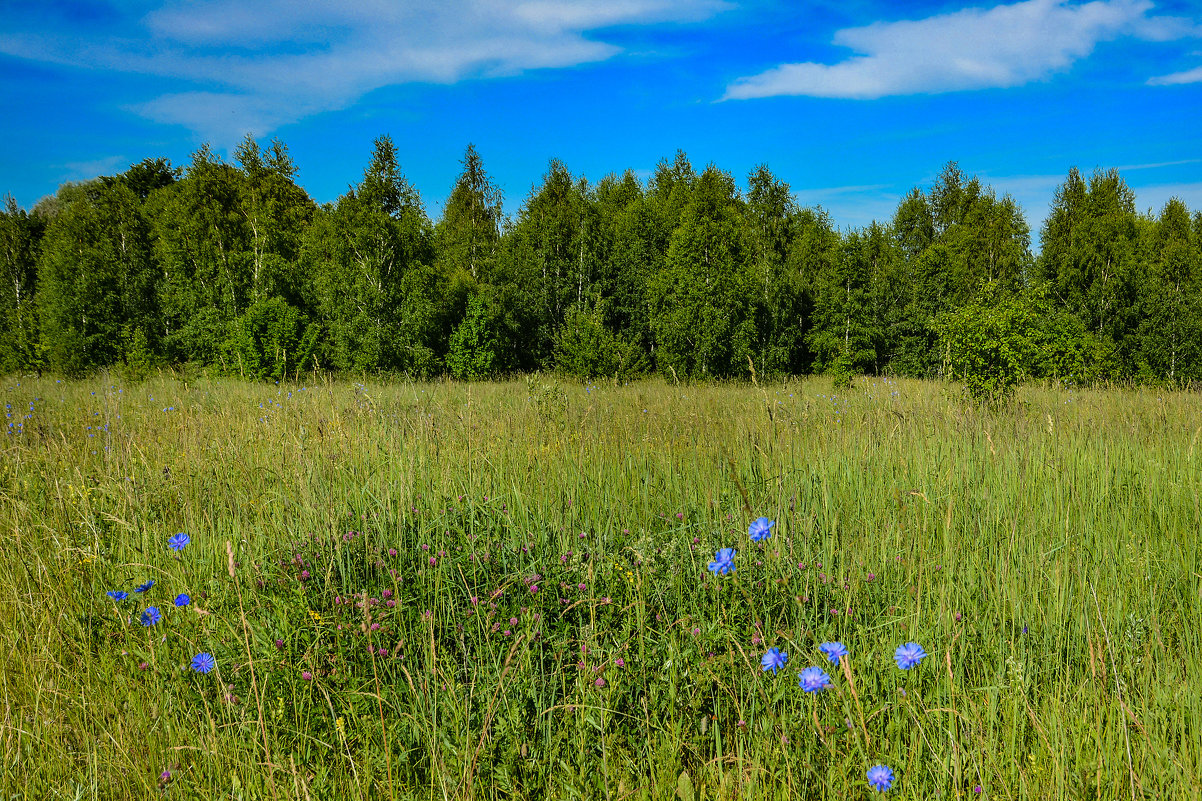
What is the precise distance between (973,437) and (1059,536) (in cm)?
223

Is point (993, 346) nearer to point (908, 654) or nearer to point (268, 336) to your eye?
point (908, 654)

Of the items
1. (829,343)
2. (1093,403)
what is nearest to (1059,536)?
(1093,403)

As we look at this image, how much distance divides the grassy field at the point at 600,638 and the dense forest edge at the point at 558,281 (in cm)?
1270

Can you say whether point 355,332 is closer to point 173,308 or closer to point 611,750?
point 173,308

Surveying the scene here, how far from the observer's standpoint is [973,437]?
509 cm

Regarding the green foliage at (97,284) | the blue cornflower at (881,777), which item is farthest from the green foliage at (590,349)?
the blue cornflower at (881,777)

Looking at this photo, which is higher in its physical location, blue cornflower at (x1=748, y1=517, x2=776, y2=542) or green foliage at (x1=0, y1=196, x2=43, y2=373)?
green foliage at (x1=0, y1=196, x2=43, y2=373)

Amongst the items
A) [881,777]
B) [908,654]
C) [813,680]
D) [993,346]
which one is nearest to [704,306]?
[993,346]

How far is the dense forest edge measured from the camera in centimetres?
1742

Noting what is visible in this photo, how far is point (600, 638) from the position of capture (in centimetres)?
214

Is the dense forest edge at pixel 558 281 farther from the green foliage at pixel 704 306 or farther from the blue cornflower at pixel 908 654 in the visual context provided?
the blue cornflower at pixel 908 654

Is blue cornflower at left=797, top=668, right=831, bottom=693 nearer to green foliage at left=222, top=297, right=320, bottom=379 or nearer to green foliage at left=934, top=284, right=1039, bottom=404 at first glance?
green foliage at left=934, top=284, right=1039, bottom=404

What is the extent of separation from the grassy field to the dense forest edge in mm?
12701

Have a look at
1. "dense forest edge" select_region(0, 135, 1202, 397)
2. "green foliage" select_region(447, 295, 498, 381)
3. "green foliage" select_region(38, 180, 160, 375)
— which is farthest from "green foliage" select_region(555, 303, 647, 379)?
"green foliage" select_region(38, 180, 160, 375)
